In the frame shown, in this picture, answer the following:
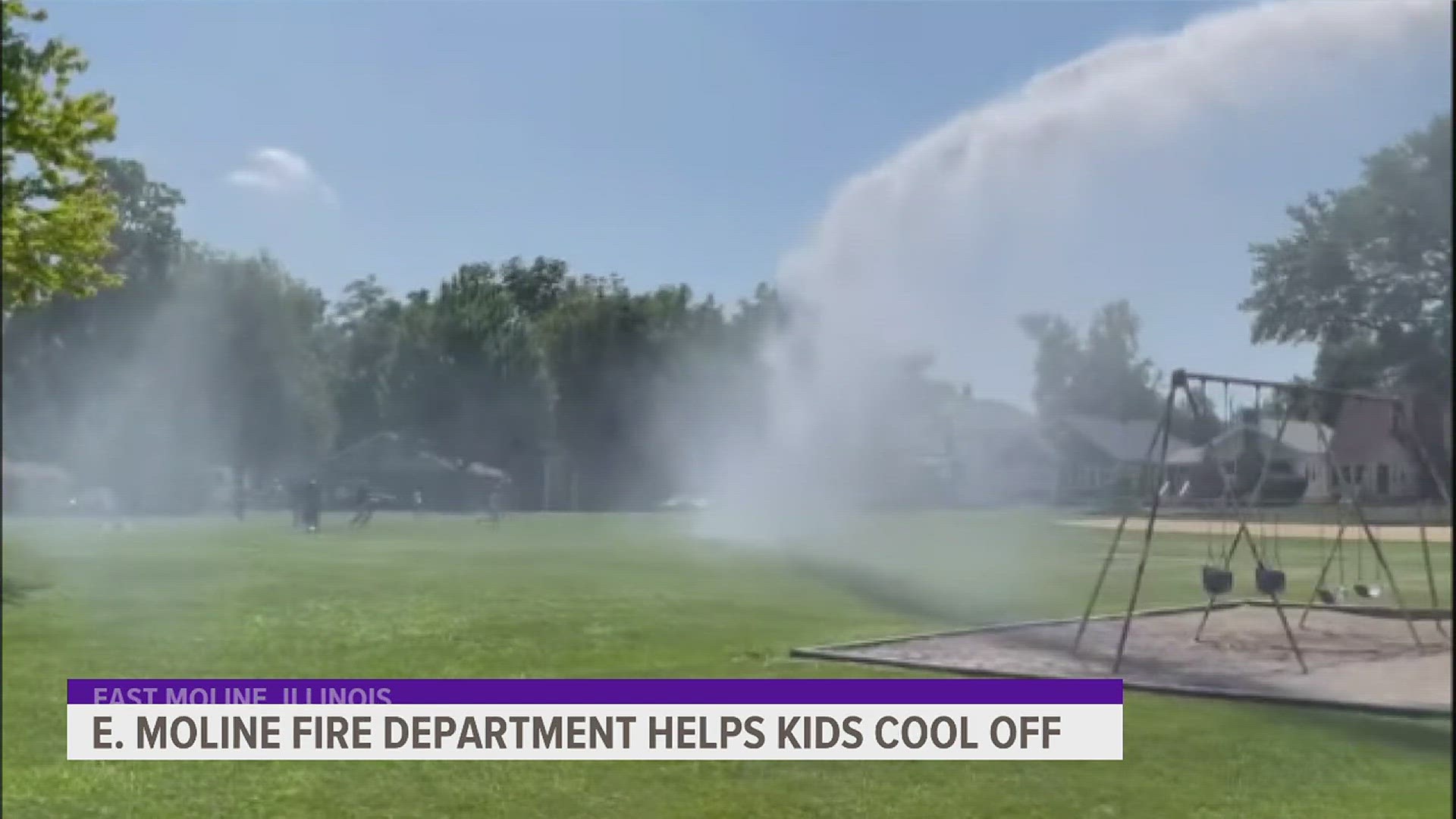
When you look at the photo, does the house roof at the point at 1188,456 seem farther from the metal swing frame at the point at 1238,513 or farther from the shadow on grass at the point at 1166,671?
the shadow on grass at the point at 1166,671

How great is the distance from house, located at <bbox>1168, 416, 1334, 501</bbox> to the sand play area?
57 centimetres

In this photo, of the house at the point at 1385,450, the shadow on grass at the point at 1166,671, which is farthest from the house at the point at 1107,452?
the shadow on grass at the point at 1166,671

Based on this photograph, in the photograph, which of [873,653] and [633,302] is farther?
[873,653]

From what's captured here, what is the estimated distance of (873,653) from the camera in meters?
5.31

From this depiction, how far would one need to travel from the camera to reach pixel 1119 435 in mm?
3705

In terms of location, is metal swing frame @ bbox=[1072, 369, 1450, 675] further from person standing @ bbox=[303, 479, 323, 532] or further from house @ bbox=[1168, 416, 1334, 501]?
person standing @ bbox=[303, 479, 323, 532]

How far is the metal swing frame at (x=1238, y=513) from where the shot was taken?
2.91 metres

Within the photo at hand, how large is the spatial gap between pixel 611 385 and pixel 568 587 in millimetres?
2502

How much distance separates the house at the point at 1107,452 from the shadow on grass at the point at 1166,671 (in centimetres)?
73

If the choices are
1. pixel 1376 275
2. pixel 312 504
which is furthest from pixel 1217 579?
pixel 312 504

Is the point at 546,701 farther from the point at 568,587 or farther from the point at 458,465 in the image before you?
the point at 568,587

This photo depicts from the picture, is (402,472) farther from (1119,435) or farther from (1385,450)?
(1385,450)

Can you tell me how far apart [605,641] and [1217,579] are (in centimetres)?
270

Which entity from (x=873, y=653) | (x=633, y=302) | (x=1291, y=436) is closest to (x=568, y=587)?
(x=873, y=653)
